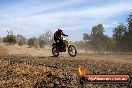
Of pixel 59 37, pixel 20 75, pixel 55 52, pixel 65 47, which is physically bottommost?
pixel 20 75

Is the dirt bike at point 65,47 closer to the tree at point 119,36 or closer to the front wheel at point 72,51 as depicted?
the front wheel at point 72,51

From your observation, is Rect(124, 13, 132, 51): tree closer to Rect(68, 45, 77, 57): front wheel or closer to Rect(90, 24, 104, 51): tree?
Rect(90, 24, 104, 51): tree

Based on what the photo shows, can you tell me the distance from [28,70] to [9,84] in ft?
6.17

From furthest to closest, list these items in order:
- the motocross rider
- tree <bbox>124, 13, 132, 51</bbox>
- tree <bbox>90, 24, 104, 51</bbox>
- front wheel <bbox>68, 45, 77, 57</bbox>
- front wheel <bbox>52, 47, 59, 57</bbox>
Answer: tree <bbox>90, 24, 104, 51</bbox> → tree <bbox>124, 13, 132, 51</bbox> → front wheel <bbox>52, 47, 59, 57</bbox> → the motocross rider → front wheel <bbox>68, 45, 77, 57</bbox>

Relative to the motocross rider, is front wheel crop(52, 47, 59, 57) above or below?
below

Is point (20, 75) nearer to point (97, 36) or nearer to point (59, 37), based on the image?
point (59, 37)

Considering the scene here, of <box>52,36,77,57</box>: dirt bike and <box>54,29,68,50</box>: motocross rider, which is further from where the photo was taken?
<box>54,29,68,50</box>: motocross rider

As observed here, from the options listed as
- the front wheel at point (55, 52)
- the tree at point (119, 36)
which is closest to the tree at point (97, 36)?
the tree at point (119, 36)

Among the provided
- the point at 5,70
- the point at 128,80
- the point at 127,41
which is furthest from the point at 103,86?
the point at 127,41

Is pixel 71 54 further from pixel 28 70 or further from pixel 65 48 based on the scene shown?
pixel 28 70

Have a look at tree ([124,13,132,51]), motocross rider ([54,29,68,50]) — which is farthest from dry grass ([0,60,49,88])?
tree ([124,13,132,51])

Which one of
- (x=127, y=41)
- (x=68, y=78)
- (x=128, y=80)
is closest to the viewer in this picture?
(x=128, y=80)

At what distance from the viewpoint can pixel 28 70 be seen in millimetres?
15883

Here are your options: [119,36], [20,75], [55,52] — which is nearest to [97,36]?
[119,36]
